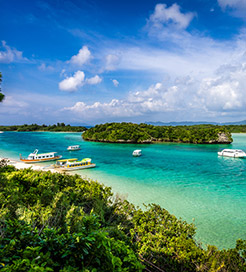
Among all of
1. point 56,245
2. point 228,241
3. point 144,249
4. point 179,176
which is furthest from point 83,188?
point 179,176

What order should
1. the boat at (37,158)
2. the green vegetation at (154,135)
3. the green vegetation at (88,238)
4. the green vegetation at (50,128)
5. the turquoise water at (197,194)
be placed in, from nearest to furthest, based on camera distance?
the green vegetation at (88,238)
the turquoise water at (197,194)
the boat at (37,158)
the green vegetation at (154,135)
the green vegetation at (50,128)

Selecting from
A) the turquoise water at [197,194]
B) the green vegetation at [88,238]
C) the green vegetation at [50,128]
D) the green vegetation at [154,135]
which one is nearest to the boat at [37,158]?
the turquoise water at [197,194]

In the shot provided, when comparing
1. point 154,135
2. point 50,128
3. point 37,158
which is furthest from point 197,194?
point 50,128

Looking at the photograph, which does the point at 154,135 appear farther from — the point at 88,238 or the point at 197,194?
the point at 88,238

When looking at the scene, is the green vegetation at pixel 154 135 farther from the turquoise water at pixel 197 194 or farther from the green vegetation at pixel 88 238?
the green vegetation at pixel 88 238

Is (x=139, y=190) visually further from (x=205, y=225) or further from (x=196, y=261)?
(x=196, y=261)

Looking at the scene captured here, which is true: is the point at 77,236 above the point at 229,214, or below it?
above
